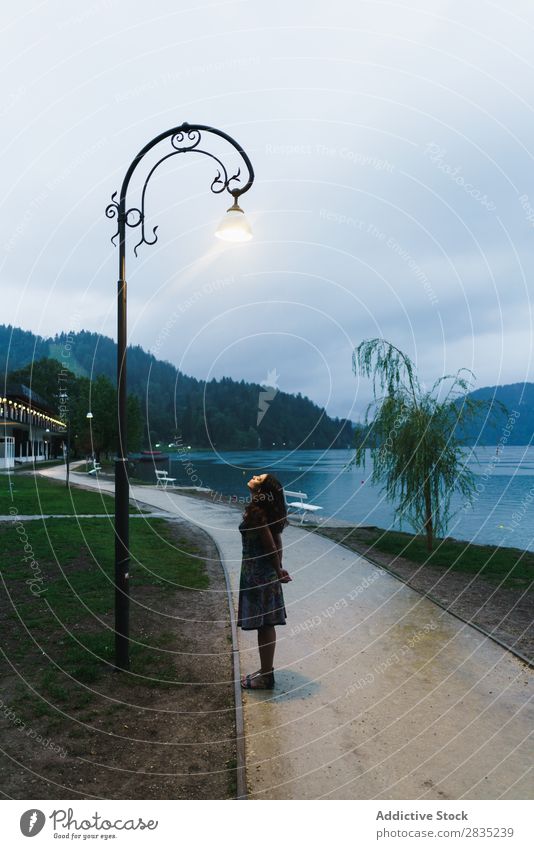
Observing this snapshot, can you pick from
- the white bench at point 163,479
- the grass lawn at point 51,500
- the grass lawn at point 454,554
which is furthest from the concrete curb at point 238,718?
the white bench at point 163,479

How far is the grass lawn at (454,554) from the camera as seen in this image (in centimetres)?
1118

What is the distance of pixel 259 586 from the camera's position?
548cm

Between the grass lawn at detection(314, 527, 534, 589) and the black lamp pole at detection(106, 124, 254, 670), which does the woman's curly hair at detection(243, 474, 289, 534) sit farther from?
the grass lawn at detection(314, 527, 534, 589)

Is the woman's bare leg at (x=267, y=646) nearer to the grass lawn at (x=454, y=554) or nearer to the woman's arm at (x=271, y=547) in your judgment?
the woman's arm at (x=271, y=547)

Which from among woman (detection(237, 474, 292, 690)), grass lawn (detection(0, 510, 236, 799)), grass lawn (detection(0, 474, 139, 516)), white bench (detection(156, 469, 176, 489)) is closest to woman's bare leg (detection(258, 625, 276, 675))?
woman (detection(237, 474, 292, 690))

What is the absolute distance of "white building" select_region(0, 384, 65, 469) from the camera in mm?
47406

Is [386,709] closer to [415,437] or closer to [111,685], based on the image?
[111,685]

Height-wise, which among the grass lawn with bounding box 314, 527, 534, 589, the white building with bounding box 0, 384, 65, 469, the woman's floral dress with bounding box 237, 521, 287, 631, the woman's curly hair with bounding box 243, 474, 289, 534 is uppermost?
the white building with bounding box 0, 384, 65, 469

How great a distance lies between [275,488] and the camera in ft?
17.6

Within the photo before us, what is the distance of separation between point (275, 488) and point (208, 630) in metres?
3.09

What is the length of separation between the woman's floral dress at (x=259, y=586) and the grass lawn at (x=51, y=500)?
1434cm
